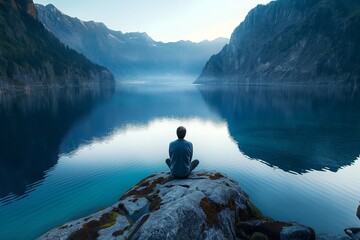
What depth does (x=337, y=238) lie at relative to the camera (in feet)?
35.4

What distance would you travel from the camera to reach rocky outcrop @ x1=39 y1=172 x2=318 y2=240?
7.46 m

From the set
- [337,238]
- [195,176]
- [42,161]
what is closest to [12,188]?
[42,161]

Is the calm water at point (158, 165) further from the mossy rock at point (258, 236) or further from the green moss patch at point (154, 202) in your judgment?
the mossy rock at point (258, 236)

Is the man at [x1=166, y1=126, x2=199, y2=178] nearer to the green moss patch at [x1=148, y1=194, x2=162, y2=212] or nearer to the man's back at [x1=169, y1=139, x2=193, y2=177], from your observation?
the man's back at [x1=169, y1=139, x2=193, y2=177]

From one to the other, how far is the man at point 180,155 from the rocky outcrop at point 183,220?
0.45m

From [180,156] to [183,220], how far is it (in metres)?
5.37

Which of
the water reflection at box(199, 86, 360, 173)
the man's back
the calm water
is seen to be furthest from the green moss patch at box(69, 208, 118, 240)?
the water reflection at box(199, 86, 360, 173)

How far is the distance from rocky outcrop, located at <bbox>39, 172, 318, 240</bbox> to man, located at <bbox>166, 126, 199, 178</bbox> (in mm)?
445

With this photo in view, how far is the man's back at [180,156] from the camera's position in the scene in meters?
12.7

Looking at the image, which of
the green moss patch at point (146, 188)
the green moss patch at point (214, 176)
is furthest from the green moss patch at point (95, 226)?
the green moss patch at point (214, 176)

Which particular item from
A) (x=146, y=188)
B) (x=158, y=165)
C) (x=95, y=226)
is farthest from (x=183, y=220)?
(x=158, y=165)

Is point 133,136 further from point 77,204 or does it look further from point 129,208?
point 129,208

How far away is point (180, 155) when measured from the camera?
12.8 metres

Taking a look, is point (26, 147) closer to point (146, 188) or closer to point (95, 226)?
point (146, 188)
